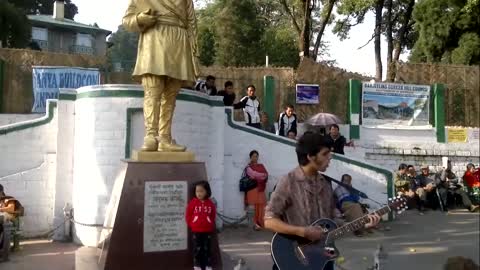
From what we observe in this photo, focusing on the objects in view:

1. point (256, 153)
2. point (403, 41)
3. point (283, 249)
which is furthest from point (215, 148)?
point (403, 41)

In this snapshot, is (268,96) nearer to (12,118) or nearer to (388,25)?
(12,118)

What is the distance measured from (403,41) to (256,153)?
17.2 meters

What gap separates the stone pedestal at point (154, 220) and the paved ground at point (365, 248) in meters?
0.59

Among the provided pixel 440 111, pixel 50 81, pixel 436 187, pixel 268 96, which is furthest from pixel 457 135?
pixel 50 81

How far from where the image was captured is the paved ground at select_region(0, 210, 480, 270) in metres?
7.84

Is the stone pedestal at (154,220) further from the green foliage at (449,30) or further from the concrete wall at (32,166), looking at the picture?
the green foliage at (449,30)

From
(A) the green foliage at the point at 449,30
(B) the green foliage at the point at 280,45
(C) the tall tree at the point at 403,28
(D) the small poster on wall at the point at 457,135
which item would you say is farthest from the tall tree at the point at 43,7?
(D) the small poster on wall at the point at 457,135

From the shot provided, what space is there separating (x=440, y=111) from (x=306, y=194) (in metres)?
13.0

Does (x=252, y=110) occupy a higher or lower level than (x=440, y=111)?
lower

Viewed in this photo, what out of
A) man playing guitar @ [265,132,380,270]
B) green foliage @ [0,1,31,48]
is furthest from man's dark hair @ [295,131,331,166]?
green foliage @ [0,1,31,48]

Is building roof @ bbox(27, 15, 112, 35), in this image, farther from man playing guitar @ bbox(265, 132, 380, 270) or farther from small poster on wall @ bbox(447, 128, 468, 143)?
man playing guitar @ bbox(265, 132, 380, 270)

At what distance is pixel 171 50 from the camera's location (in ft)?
22.7

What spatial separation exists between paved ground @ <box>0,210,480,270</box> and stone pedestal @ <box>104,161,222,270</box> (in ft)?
1.94

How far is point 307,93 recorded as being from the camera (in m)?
15.0
